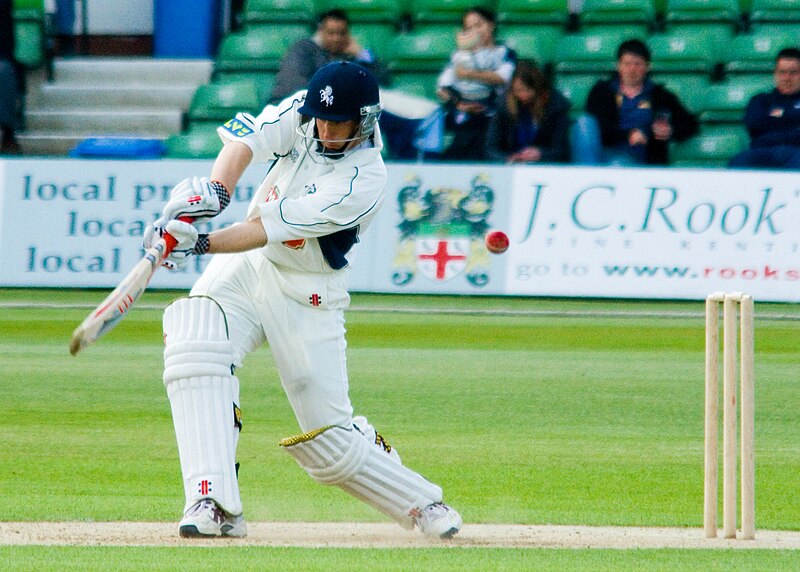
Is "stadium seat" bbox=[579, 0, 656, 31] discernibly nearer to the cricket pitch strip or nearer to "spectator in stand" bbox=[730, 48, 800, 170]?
"spectator in stand" bbox=[730, 48, 800, 170]

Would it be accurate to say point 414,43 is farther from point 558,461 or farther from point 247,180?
point 558,461

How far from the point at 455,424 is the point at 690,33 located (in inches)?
292

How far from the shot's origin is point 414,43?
1388cm

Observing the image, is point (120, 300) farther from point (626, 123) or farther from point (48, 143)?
point (48, 143)

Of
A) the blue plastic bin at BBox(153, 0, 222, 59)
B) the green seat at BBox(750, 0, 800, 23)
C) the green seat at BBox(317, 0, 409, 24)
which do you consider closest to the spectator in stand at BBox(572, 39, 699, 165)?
the green seat at BBox(750, 0, 800, 23)

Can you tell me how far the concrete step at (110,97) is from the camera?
14.8 meters

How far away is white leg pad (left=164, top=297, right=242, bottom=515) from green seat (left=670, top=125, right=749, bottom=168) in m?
8.58

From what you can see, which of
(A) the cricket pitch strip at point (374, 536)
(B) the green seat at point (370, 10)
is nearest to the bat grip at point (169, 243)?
(A) the cricket pitch strip at point (374, 536)

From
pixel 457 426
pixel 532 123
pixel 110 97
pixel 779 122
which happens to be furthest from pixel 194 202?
pixel 110 97

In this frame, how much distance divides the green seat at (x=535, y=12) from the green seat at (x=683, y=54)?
107 centimetres

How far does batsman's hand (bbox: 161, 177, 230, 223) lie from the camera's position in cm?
448

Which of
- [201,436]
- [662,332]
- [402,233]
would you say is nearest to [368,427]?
[201,436]

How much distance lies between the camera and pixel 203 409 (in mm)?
4570

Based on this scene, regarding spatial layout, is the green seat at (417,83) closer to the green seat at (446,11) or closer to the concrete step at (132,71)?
the green seat at (446,11)
